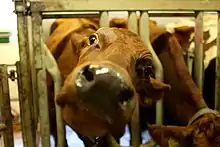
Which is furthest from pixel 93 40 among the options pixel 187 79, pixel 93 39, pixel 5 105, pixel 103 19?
pixel 187 79

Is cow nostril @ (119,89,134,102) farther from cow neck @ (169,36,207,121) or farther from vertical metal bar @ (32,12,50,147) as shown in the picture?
cow neck @ (169,36,207,121)

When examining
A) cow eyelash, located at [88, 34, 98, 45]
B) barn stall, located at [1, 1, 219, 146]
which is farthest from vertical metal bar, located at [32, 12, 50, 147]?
cow eyelash, located at [88, 34, 98, 45]

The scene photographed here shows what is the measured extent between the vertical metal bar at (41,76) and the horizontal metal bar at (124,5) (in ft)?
0.16

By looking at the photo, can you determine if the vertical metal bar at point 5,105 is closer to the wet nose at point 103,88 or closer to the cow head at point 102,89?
the cow head at point 102,89

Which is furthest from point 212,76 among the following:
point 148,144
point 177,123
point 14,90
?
point 14,90

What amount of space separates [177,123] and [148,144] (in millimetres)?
287

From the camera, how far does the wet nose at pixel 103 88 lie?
862mm

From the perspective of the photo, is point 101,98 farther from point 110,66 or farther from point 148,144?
point 148,144

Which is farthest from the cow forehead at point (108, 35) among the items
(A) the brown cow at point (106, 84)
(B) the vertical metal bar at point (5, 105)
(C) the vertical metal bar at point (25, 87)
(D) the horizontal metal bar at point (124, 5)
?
(B) the vertical metal bar at point (5, 105)

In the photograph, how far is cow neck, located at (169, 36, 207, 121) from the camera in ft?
4.78

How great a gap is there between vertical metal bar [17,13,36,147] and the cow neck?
61 cm

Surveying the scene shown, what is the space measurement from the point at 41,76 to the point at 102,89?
0.48m

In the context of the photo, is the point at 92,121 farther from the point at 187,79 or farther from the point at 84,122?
the point at 187,79

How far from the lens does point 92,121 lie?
93cm
